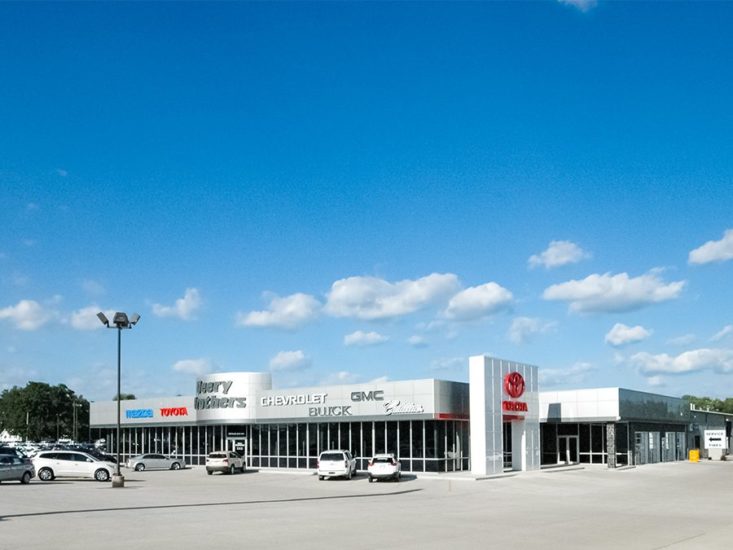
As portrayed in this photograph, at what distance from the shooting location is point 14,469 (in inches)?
1647

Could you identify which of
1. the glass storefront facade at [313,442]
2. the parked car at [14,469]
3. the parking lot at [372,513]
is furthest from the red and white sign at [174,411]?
the parked car at [14,469]

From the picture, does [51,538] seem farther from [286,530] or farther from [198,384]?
[198,384]

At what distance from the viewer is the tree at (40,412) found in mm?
148000

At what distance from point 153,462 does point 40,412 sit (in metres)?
99.9

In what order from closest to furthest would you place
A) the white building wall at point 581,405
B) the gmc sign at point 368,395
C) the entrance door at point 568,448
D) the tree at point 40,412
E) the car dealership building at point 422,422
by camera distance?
the car dealership building at point 422,422
the gmc sign at point 368,395
the white building wall at point 581,405
the entrance door at point 568,448
the tree at point 40,412

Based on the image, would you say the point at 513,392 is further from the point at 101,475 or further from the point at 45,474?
the point at 45,474

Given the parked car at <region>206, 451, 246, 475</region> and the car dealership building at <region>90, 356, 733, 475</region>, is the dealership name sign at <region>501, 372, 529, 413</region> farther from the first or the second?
the parked car at <region>206, 451, 246, 475</region>

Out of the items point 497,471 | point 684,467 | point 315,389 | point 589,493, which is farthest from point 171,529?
point 684,467

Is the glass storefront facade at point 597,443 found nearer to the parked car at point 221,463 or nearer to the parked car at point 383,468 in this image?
the parked car at point 383,468

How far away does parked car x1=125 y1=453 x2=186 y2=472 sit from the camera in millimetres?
58750

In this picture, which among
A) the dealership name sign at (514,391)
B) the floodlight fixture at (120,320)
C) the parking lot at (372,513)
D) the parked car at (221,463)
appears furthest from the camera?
the parked car at (221,463)

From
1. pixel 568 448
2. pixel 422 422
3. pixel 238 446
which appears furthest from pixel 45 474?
pixel 568 448

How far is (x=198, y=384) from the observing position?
199 feet

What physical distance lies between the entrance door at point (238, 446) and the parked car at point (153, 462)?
390cm
